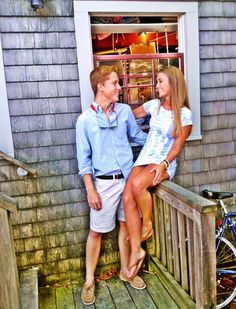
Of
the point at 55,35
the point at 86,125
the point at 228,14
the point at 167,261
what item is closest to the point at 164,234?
the point at 167,261

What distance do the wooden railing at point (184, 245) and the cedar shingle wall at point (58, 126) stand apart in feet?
1.80

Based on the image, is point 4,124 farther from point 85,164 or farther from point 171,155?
point 171,155

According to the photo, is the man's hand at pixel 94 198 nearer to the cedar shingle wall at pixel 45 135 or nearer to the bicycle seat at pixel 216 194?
the cedar shingle wall at pixel 45 135

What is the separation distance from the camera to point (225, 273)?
3.10 meters

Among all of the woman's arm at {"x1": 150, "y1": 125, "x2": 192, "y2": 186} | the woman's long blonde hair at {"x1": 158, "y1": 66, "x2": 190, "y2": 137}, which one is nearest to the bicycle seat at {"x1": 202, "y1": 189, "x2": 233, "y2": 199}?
the woman's arm at {"x1": 150, "y1": 125, "x2": 192, "y2": 186}

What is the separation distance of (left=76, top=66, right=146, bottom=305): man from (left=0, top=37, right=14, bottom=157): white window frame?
610mm

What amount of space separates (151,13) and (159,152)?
1340 millimetres

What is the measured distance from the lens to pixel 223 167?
3336 mm

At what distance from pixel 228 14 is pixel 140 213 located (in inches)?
83.6

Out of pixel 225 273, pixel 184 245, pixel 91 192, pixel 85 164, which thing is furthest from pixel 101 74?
pixel 225 273

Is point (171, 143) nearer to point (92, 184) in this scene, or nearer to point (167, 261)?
point (92, 184)

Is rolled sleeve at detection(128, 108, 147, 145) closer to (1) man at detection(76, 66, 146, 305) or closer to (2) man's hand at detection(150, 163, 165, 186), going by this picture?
(1) man at detection(76, 66, 146, 305)

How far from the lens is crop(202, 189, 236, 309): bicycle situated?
3096 millimetres

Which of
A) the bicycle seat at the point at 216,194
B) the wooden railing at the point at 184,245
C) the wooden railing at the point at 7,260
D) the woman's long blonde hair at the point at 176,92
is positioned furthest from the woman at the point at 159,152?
the wooden railing at the point at 7,260
